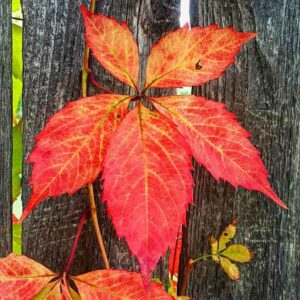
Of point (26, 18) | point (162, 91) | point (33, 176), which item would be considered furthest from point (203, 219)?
point (26, 18)

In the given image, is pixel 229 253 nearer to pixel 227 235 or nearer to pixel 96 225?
pixel 227 235

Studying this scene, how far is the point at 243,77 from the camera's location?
87cm

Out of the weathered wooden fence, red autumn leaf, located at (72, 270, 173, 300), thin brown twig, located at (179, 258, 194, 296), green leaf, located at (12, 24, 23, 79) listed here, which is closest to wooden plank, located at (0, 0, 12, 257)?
the weathered wooden fence

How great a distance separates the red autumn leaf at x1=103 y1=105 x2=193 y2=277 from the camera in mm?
564

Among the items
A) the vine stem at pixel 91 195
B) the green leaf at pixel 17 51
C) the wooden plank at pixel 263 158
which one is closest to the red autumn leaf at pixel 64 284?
the vine stem at pixel 91 195

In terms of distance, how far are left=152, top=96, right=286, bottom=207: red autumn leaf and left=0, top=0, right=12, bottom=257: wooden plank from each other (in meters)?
0.35

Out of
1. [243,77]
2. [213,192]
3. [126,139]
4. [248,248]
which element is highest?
[243,77]

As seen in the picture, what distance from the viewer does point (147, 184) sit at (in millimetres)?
594

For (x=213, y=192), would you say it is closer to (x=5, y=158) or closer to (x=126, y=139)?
(x=126, y=139)

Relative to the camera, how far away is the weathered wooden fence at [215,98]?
828mm

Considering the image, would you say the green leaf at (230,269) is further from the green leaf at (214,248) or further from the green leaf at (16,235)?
the green leaf at (16,235)

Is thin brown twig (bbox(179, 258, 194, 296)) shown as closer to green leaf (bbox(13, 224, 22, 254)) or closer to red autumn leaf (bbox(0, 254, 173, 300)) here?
red autumn leaf (bbox(0, 254, 173, 300))

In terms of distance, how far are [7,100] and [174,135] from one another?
41cm

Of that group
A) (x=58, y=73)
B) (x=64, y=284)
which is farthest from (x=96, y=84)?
(x=64, y=284)
